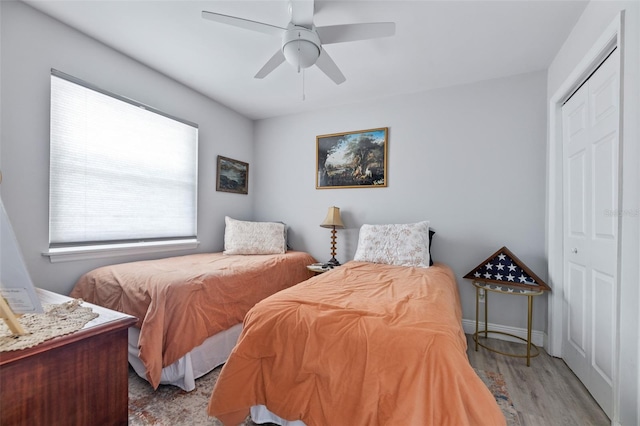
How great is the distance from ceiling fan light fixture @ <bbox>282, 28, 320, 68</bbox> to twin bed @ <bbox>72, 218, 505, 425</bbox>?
150 centimetres

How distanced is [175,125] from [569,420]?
3935 millimetres

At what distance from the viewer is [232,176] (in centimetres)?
366

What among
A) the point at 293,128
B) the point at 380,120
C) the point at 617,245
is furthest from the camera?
the point at 293,128

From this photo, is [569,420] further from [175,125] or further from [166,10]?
[175,125]

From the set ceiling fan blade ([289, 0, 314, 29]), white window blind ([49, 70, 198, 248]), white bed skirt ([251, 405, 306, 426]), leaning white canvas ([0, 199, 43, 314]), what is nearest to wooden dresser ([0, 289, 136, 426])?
leaning white canvas ([0, 199, 43, 314])

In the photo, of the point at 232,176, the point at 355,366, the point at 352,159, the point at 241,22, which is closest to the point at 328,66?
the point at 241,22

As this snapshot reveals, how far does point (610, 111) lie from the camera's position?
1.57m

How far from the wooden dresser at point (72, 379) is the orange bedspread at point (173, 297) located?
2.36ft

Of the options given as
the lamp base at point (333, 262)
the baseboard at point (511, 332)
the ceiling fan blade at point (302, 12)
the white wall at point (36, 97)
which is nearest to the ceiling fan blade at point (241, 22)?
the ceiling fan blade at point (302, 12)

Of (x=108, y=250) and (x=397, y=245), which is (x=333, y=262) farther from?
(x=108, y=250)

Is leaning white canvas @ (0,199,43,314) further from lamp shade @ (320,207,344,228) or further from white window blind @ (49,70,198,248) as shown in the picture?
lamp shade @ (320,207,344,228)

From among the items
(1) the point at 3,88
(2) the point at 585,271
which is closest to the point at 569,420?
(2) the point at 585,271

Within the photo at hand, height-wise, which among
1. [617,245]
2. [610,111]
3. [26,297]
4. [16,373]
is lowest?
[16,373]

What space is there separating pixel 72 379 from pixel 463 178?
124 inches
